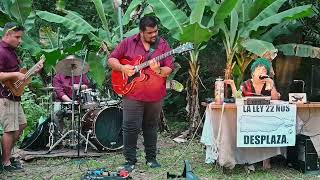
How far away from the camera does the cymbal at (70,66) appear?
7.16m

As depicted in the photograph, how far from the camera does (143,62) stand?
5789 millimetres

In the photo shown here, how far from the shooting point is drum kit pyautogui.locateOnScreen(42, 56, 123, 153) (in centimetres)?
733

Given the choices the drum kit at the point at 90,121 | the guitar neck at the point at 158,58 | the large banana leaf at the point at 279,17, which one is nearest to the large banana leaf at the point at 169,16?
the large banana leaf at the point at 279,17

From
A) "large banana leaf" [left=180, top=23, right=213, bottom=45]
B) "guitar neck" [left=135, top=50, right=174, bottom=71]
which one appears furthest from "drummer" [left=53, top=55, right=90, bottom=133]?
"guitar neck" [left=135, top=50, right=174, bottom=71]

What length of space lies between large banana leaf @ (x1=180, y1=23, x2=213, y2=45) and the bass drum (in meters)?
1.55

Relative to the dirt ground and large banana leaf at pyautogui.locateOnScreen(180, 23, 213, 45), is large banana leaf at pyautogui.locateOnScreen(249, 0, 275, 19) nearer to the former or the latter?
large banana leaf at pyautogui.locateOnScreen(180, 23, 213, 45)

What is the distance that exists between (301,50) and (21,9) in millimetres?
4937

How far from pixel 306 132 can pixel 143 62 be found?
2.17 metres

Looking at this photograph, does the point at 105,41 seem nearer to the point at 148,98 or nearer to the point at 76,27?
the point at 76,27

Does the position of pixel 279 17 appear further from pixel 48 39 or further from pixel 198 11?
pixel 48 39

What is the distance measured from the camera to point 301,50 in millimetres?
7895

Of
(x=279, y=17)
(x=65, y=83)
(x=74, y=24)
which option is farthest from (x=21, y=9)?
(x=279, y=17)

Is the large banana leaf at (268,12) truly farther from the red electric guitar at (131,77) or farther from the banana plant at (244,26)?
the red electric guitar at (131,77)

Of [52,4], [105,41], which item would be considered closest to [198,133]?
[105,41]
